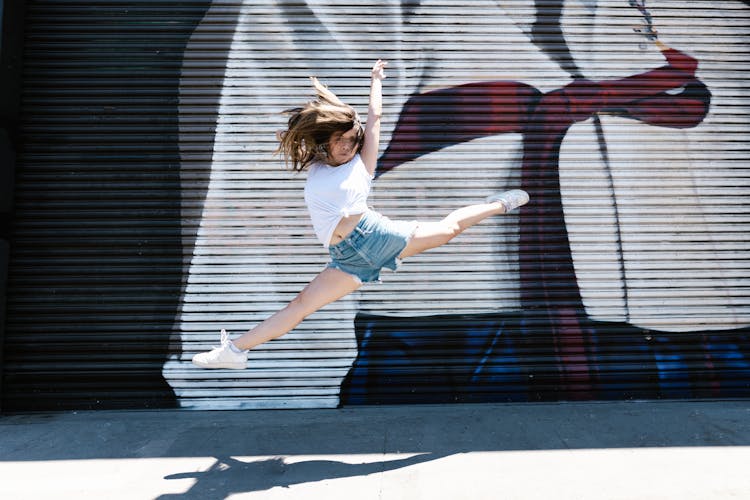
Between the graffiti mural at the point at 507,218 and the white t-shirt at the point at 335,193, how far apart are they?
5.25ft

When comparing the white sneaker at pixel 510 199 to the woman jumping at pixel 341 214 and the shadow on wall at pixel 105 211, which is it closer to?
the woman jumping at pixel 341 214

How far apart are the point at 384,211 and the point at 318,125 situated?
180cm

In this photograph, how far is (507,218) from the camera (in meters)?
5.07

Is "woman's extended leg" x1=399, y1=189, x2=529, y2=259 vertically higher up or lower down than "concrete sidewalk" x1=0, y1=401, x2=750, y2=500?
higher up

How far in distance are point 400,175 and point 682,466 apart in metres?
2.93

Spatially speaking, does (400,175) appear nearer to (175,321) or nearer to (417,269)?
(417,269)

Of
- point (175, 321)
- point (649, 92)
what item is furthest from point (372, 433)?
point (649, 92)

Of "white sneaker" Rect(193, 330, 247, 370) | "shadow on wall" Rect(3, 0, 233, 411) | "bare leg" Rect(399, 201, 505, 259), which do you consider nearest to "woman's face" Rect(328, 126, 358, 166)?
"bare leg" Rect(399, 201, 505, 259)

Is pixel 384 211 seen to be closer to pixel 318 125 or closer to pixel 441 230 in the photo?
pixel 441 230

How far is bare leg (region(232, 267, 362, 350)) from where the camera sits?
11.6ft

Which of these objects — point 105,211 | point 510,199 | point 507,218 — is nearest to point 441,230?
point 510,199

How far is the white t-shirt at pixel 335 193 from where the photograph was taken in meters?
3.33

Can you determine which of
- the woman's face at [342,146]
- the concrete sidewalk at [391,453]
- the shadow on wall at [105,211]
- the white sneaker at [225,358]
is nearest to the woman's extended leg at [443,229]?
the woman's face at [342,146]

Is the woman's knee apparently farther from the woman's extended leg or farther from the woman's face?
the woman's face
